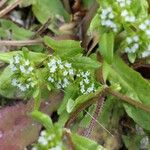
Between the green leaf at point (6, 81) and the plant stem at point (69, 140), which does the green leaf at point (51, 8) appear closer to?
the green leaf at point (6, 81)

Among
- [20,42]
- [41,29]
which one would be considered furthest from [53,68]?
[41,29]

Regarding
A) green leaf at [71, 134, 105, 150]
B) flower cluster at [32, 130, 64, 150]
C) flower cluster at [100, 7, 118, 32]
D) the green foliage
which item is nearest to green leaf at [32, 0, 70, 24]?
the green foliage

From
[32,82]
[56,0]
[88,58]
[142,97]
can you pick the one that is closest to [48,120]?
[32,82]

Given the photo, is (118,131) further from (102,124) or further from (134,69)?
(134,69)

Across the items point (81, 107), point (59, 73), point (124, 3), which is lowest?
point (81, 107)

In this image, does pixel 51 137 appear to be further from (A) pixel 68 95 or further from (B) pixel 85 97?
(A) pixel 68 95
